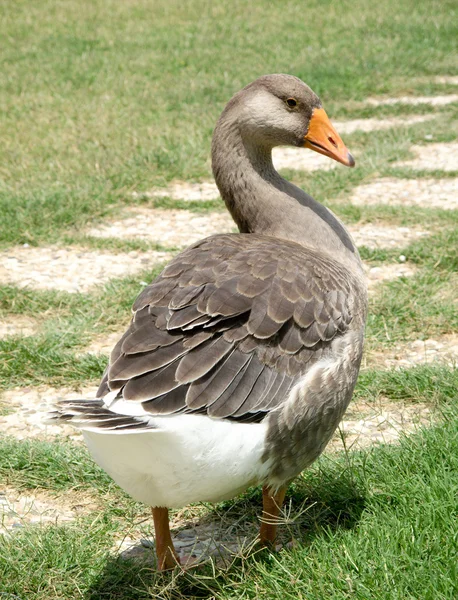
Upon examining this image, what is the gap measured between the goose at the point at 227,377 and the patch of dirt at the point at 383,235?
299 centimetres

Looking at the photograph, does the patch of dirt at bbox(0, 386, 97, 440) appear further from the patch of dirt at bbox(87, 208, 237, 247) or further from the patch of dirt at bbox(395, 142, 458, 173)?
the patch of dirt at bbox(395, 142, 458, 173)

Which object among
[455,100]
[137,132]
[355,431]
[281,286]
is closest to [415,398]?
[355,431]

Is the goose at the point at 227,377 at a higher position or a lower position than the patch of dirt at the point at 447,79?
higher

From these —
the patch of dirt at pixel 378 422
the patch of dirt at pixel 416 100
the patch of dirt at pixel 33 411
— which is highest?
the patch of dirt at pixel 416 100

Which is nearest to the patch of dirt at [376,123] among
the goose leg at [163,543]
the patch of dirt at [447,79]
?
the patch of dirt at [447,79]

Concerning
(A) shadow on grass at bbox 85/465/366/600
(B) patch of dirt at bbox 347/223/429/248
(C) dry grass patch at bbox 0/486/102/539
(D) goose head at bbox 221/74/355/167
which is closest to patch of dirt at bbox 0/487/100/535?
(C) dry grass patch at bbox 0/486/102/539

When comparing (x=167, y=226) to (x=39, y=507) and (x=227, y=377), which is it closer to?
(x=39, y=507)

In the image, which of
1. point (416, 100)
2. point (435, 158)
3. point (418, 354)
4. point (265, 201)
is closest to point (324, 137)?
point (265, 201)

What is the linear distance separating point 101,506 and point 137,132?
6378mm

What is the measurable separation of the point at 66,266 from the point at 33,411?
2.12 meters

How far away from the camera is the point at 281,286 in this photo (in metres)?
3.31

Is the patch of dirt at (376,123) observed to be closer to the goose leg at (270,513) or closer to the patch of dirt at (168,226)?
the patch of dirt at (168,226)

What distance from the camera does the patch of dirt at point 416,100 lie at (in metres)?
10.9

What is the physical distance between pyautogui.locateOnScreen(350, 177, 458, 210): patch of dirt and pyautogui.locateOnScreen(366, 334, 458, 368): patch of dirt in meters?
2.58
